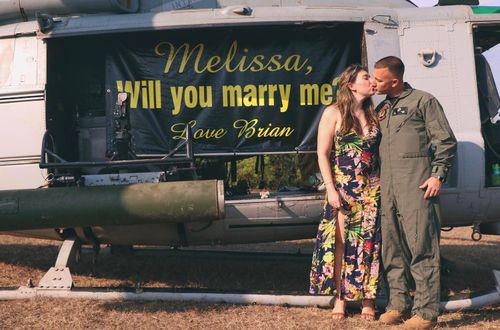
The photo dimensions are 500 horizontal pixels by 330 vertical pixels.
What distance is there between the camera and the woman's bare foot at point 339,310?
4363 mm

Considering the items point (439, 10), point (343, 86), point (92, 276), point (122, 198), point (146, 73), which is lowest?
point (92, 276)

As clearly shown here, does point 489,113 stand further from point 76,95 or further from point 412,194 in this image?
point 76,95

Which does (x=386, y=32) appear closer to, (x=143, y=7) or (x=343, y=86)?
(x=343, y=86)

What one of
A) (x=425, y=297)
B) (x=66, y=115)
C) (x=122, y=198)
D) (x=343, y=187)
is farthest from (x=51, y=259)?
(x=425, y=297)

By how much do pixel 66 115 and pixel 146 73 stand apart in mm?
971

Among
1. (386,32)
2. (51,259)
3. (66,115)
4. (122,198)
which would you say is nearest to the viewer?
(122,198)

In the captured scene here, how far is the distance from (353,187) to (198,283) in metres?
2.36

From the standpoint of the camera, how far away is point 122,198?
4.57 metres

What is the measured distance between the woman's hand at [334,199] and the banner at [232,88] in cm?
109

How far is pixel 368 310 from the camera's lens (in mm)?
4348

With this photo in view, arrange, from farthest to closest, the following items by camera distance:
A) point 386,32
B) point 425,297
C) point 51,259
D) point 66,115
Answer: point 51,259
point 66,115
point 386,32
point 425,297

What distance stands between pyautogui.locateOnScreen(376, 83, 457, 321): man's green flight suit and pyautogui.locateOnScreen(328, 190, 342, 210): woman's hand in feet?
1.20

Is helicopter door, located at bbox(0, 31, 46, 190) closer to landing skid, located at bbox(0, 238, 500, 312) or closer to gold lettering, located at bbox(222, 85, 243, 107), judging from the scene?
landing skid, located at bbox(0, 238, 500, 312)

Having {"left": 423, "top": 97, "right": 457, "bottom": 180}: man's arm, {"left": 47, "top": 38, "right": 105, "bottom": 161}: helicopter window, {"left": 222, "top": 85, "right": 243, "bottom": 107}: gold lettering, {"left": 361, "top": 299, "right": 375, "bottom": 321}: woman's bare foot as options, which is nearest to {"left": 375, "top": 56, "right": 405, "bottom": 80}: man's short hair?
{"left": 423, "top": 97, "right": 457, "bottom": 180}: man's arm
